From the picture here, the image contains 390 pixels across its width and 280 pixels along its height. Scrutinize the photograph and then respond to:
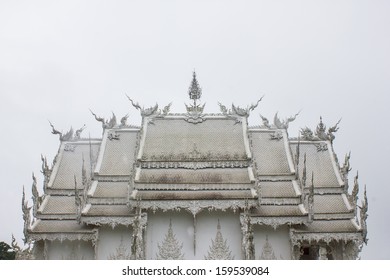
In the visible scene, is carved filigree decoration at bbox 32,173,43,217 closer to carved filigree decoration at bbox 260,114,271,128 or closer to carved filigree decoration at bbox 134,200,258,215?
carved filigree decoration at bbox 134,200,258,215

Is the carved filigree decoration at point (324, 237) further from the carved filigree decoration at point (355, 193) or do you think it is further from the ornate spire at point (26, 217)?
the ornate spire at point (26, 217)

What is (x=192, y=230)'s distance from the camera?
22750mm

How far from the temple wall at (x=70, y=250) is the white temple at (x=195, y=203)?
4cm

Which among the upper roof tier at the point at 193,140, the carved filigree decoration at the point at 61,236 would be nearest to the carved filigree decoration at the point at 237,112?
the upper roof tier at the point at 193,140

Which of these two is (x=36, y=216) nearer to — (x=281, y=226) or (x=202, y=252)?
(x=202, y=252)

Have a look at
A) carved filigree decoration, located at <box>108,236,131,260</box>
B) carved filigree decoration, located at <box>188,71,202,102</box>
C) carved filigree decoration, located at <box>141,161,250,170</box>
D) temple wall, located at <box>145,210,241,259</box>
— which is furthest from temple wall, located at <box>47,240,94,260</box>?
carved filigree decoration, located at <box>188,71,202,102</box>

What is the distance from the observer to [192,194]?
73.8 ft

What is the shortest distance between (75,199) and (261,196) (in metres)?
7.20

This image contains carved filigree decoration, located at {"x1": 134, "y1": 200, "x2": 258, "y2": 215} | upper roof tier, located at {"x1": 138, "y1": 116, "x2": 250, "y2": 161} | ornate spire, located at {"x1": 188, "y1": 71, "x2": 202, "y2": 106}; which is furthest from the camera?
ornate spire, located at {"x1": 188, "y1": 71, "x2": 202, "y2": 106}

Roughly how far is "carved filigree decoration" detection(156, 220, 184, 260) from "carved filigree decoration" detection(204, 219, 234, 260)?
3.43 ft

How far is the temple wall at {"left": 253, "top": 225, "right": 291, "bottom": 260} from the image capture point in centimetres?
2270

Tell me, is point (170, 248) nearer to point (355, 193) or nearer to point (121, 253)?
point (121, 253)

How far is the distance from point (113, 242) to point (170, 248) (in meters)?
2.27

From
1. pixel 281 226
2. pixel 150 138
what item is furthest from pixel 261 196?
pixel 150 138
